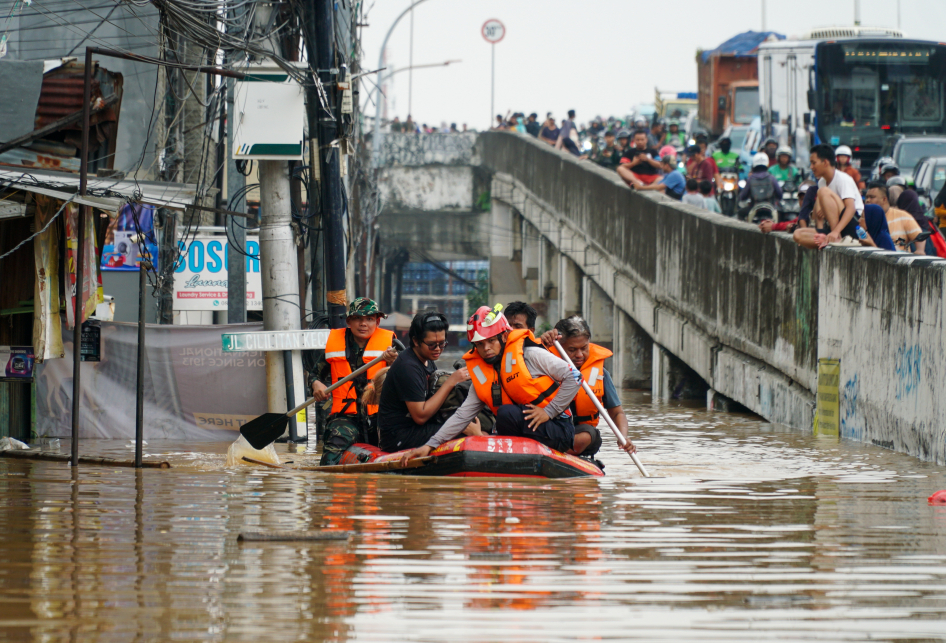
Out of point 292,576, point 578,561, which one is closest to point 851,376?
point 578,561

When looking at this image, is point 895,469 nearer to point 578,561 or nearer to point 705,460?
point 705,460

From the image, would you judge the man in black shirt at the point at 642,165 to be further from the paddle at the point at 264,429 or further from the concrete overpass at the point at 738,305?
the paddle at the point at 264,429

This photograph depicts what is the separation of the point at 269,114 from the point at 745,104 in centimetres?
3129

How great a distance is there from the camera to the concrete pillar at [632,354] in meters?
24.3

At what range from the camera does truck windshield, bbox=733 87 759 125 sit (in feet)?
136

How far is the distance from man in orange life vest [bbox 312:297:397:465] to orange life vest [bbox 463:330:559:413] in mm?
1330

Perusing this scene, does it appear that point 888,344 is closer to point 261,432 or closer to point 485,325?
point 485,325

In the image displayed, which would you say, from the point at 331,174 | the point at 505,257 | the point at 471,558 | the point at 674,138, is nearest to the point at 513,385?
the point at 471,558

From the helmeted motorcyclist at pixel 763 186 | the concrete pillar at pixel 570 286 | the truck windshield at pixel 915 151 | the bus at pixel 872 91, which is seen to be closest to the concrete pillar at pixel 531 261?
the concrete pillar at pixel 570 286

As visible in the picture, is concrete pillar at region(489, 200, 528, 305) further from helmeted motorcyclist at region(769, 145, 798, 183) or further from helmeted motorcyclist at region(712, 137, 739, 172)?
helmeted motorcyclist at region(769, 145, 798, 183)

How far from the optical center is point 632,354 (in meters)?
24.6

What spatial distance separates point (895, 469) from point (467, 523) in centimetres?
454

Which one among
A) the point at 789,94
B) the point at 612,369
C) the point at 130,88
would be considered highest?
the point at 789,94

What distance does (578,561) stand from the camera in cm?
593
